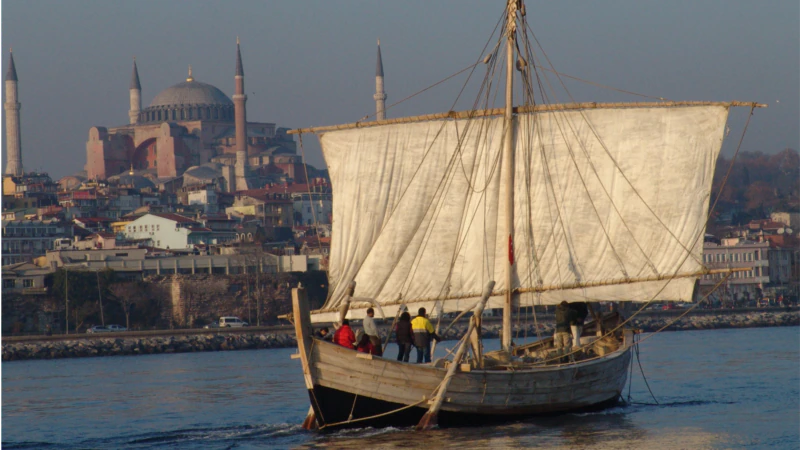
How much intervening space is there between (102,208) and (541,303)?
9321cm

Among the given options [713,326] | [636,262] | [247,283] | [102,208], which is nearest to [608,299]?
[636,262]

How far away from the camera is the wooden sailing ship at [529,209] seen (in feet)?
76.3

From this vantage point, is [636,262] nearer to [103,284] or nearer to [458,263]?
[458,263]

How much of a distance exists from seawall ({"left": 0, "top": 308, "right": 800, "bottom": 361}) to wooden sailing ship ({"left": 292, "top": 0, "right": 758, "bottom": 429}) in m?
24.9

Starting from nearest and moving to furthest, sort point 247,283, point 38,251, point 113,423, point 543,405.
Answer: point 543,405 → point 113,423 → point 247,283 → point 38,251

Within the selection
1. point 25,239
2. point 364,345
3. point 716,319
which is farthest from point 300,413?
point 25,239

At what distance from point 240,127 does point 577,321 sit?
11663cm

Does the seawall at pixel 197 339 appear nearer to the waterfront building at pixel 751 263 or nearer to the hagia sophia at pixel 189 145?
the waterfront building at pixel 751 263

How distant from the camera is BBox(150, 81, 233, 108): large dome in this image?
155 meters

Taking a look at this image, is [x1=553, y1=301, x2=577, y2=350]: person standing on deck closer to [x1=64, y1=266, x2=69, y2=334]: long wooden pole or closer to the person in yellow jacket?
the person in yellow jacket

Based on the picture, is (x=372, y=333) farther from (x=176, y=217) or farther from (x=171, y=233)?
(x=176, y=217)

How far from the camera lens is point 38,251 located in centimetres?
9181

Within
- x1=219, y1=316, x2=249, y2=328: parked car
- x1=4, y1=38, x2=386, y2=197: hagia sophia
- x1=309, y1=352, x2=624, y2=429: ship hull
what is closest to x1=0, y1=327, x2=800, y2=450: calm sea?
x1=309, y1=352, x2=624, y2=429: ship hull

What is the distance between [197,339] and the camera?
57.5 meters
